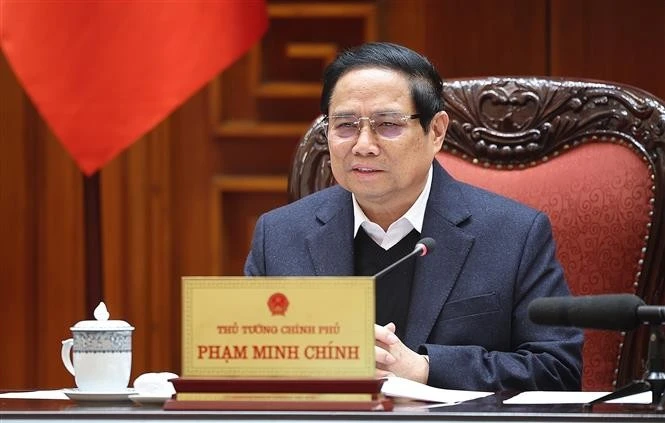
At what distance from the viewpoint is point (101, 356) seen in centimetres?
179

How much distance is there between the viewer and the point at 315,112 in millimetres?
3785

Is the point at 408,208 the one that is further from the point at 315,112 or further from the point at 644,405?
the point at 315,112

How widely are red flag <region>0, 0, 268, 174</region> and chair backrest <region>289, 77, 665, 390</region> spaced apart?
654 mm

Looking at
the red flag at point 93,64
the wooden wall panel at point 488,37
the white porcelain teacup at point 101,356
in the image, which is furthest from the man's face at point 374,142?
the wooden wall panel at point 488,37

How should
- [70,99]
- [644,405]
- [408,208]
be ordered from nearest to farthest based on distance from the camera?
[644,405] < [408,208] < [70,99]

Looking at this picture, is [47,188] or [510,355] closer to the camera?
[510,355]

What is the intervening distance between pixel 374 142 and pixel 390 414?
0.98 metres

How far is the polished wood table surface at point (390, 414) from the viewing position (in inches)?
55.1

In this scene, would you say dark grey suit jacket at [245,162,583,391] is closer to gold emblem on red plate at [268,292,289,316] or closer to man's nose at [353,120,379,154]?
man's nose at [353,120,379,154]

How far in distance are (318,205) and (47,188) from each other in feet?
4.82

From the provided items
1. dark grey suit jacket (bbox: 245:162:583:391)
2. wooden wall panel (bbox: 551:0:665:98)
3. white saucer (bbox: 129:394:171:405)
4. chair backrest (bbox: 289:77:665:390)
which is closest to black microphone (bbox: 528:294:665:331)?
white saucer (bbox: 129:394:171:405)

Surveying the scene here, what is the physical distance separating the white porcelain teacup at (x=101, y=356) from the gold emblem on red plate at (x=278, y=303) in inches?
13.2

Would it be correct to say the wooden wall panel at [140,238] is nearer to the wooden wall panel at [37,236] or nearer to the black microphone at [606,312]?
the wooden wall panel at [37,236]

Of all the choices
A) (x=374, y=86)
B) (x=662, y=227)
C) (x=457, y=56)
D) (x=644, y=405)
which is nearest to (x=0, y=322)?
(x=457, y=56)
